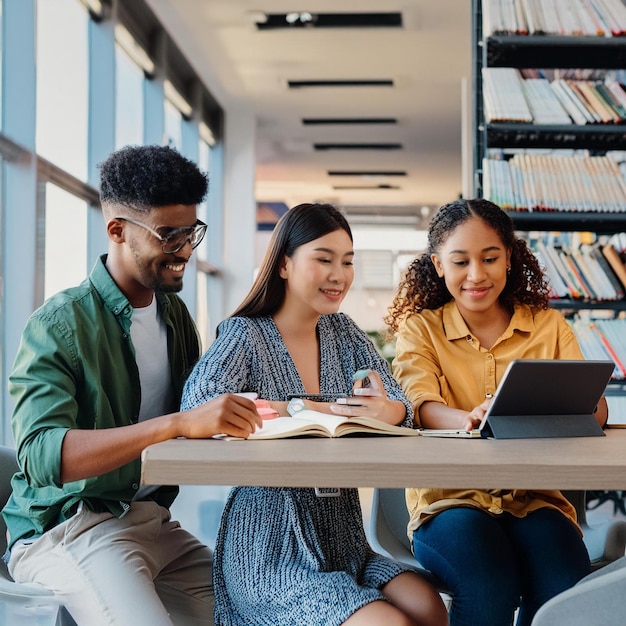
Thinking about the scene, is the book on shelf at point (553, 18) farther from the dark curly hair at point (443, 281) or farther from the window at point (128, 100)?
the window at point (128, 100)

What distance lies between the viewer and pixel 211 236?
8617mm

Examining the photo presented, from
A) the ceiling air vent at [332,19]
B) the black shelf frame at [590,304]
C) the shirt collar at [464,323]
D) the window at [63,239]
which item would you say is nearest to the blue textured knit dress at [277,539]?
the shirt collar at [464,323]

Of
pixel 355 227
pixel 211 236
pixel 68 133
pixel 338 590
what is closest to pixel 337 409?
pixel 338 590

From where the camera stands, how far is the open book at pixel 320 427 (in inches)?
54.6

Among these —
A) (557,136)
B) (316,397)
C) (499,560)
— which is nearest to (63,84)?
(557,136)

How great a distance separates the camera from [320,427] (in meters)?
1.41

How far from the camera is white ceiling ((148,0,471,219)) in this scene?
20.1ft

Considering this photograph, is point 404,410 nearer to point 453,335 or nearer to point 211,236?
point 453,335

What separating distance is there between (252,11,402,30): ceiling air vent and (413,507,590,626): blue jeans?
16.7 feet

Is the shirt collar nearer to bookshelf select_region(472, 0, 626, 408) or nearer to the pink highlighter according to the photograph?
the pink highlighter

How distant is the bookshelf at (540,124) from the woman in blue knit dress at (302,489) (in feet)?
5.66

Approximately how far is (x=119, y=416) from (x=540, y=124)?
2324 millimetres

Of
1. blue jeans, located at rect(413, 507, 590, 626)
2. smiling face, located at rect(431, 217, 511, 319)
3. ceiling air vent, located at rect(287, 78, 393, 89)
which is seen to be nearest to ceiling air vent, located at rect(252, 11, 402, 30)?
ceiling air vent, located at rect(287, 78, 393, 89)

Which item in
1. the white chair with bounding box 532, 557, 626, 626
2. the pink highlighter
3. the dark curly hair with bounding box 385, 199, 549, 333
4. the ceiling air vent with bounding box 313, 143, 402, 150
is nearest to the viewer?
the white chair with bounding box 532, 557, 626, 626
